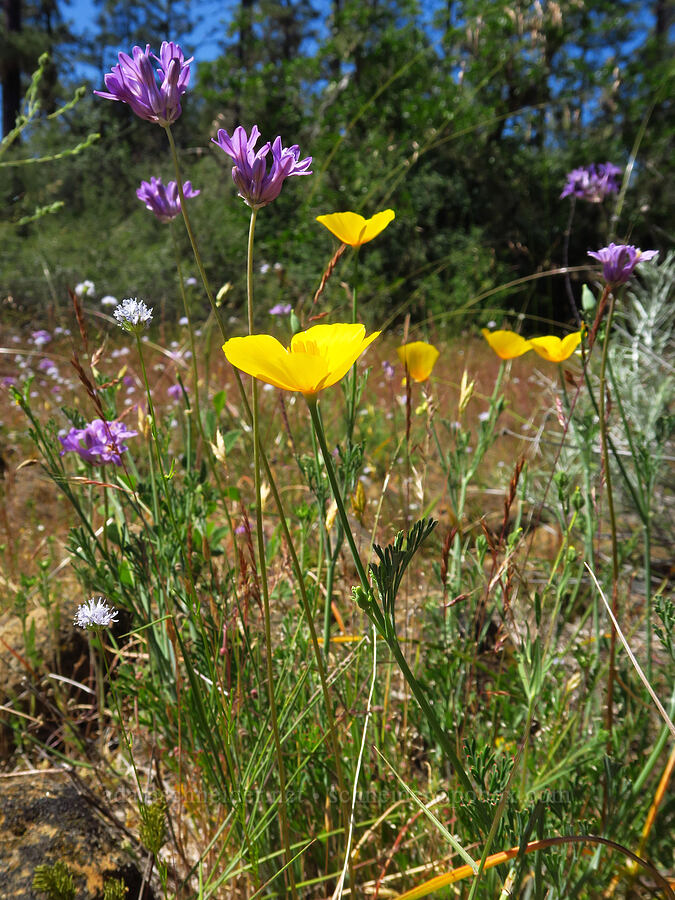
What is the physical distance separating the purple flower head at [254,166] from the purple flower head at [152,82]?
0.08m

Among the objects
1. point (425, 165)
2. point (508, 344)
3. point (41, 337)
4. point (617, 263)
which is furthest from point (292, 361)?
point (425, 165)

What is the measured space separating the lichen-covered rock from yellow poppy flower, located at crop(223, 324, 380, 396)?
803 mm

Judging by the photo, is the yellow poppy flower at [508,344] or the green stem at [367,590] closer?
the green stem at [367,590]

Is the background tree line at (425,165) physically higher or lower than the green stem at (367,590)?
higher

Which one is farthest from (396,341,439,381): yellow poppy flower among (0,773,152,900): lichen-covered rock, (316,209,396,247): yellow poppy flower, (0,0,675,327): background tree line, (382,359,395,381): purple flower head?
(0,0,675,327): background tree line

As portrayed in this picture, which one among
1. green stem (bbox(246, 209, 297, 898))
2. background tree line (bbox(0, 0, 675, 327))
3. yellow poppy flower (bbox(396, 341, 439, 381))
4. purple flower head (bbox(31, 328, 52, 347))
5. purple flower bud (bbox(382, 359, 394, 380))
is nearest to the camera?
green stem (bbox(246, 209, 297, 898))

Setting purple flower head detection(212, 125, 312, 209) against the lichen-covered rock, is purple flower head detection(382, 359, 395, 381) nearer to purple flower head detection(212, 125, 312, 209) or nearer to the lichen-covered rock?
purple flower head detection(212, 125, 312, 209)

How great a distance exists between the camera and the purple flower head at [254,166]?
2.20 feet

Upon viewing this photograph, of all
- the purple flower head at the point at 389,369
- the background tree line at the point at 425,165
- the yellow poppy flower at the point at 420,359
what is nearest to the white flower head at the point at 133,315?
the yellow poppy flower at the point at 420,359

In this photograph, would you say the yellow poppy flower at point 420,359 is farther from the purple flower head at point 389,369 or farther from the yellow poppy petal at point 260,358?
the purple flower head at point 389,369

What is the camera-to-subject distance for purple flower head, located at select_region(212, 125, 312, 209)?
0.67 meters

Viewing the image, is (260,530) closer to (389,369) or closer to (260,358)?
(260,358)

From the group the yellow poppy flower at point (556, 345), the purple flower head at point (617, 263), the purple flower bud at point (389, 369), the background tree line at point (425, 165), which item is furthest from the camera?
the background tree line at point (425, 165)

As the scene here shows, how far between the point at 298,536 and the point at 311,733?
2.28ft
